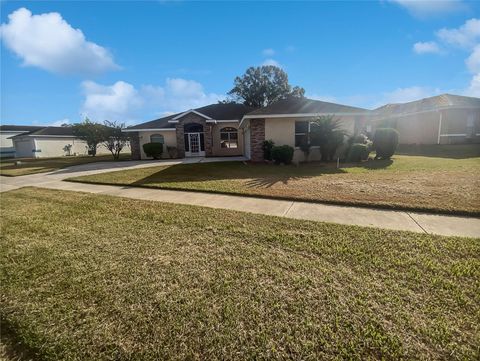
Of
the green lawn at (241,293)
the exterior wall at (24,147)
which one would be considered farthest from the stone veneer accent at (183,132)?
the exterior wall at (24,147)

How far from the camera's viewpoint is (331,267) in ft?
11.3

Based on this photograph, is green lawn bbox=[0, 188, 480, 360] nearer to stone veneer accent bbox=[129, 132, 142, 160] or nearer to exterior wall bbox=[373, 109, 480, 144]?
stone veneer accent bbox=[129, 132, 142, 160]

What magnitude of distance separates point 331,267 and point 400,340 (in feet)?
4.02

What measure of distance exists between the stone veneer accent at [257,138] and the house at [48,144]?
32.0 m

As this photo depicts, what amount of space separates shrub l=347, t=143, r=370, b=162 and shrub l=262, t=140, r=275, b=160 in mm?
4456

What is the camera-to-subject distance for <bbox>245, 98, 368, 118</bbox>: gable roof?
1424 centimetres

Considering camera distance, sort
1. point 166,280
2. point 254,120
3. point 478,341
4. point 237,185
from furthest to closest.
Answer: point 254,120, point 237,185, point 166,280, point 478,341

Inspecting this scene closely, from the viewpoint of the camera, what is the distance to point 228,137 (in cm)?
2367

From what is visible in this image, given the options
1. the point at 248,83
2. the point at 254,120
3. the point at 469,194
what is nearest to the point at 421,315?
the point at 469,194

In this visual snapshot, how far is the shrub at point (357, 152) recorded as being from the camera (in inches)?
540

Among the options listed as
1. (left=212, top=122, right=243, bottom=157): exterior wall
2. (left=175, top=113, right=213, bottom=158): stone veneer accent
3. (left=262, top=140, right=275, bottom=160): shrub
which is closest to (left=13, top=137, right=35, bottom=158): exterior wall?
(left=175, top=113, right=213, bottom=158): stone veneer accent

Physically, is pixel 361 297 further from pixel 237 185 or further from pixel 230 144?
pixel 230 144

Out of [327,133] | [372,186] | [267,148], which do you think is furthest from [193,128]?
[372,186]

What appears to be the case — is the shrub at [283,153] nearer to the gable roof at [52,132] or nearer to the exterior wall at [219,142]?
the exterior wall at [219,142]
